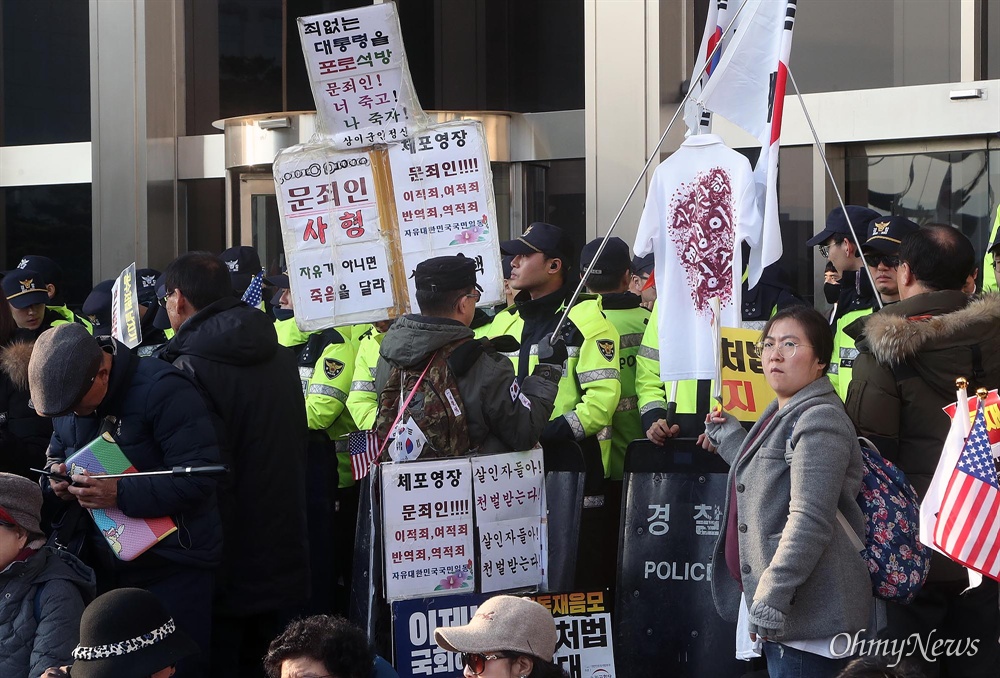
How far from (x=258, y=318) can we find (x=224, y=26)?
7012 millimetres


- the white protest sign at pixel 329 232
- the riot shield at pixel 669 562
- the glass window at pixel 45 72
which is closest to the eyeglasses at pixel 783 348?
the riot shield at pixel 669 562

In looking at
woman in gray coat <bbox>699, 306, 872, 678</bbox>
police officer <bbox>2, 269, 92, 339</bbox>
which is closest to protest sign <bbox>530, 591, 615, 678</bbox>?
woman in gray coat <bbox>699, 306, 872, 678</bbox>

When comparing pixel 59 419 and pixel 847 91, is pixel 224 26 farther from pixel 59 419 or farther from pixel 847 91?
pixel 59 419

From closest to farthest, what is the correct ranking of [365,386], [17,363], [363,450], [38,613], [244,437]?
[38,613], [244,437], [17,363], [363,450], [365,386]

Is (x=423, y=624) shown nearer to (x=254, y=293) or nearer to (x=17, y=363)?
(x=17, y=363)

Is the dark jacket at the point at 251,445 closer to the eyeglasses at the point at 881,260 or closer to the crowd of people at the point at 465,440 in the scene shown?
the crowd of people at the point at 465,440

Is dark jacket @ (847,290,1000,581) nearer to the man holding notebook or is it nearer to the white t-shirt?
the white t-shirt

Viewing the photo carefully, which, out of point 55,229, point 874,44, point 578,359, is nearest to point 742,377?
point 578,359

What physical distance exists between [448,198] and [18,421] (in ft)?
7.17

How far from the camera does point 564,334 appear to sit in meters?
6.01

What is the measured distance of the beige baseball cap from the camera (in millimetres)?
3672

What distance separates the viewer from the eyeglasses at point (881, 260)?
6105 millimetres

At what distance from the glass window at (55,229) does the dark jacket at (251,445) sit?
6.93m

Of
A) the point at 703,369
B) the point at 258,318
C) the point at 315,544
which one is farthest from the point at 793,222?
the point at 258,318
